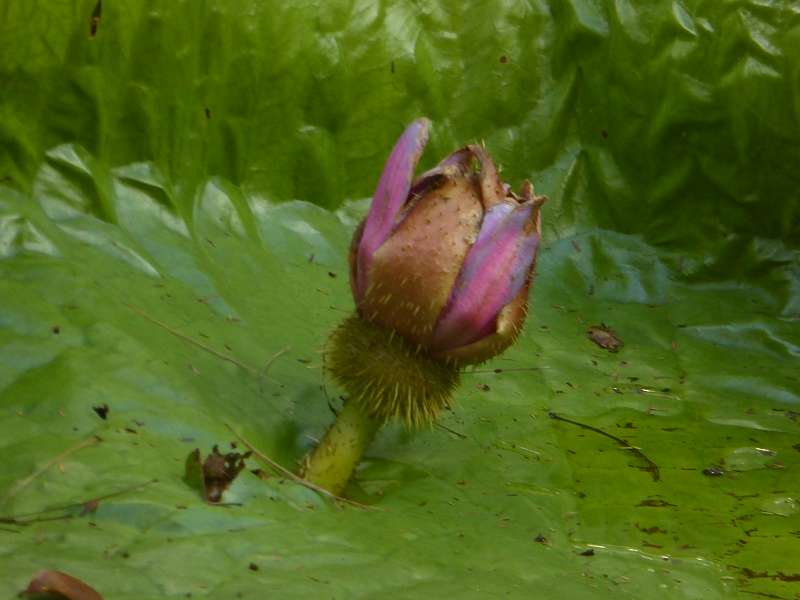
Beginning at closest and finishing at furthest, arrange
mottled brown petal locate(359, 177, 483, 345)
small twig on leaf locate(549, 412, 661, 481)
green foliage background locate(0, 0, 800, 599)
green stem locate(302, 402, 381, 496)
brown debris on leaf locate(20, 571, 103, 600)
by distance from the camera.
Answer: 1. brown debris on leaf locate(20, 571, 103, 600)
2. green foliage background locate(0, 0, 800, 599)
3. mottled brown petal locate(359, 177, 483, 345)
4. green stem locate(302, 402, 381, 496)
5. small twig on leaf locate(549, 412, 661, 481)

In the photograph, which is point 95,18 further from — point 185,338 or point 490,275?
point 490,275

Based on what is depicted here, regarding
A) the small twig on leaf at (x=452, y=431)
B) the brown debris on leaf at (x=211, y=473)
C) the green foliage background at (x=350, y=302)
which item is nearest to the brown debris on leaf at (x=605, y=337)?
the green foliage background at (x=350, y=302)

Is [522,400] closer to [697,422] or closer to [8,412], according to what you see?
[697,422]

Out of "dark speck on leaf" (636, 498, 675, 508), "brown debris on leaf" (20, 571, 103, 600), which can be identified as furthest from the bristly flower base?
"brown debris on leaf" (20, 571, 103, 600)

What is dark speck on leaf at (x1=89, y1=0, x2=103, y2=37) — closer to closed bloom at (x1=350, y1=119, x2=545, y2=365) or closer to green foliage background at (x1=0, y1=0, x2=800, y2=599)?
green foliage background at (x1=0, y1=0, x2=800, y2=599)

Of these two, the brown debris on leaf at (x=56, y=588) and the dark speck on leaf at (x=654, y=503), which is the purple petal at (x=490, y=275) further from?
the brown debris on leaf at (x=56, y=588)

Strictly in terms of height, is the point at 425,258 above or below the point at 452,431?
above

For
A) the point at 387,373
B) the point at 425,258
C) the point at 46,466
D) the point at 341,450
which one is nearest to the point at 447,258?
the point at 425,258
